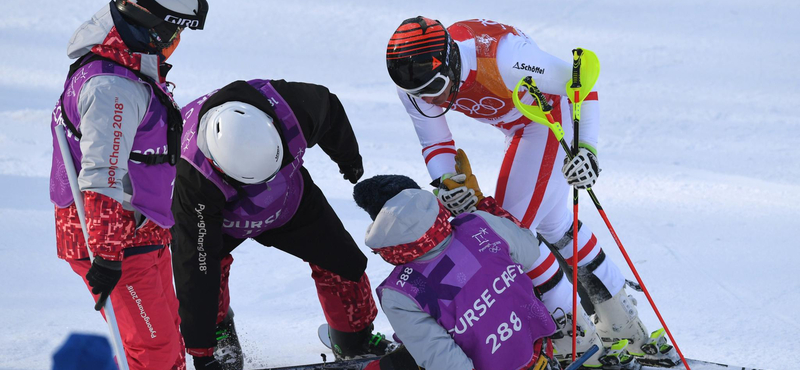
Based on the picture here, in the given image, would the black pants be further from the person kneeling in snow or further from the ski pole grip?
the ski pole grip

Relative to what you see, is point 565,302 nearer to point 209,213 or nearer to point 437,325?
point 437,325

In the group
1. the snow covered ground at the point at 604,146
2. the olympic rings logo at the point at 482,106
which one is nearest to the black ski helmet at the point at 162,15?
the olympic rings logo at the point at 482,106

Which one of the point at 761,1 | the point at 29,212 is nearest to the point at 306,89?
the point at 29,212

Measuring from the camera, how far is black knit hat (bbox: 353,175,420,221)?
2.85m

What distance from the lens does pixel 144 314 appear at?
3000 millimetres

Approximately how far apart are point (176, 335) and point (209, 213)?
1.73ft

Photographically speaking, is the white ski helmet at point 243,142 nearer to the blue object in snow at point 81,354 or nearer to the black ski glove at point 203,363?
the black ski glove at point 203,363

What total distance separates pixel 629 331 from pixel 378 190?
174 centimetres

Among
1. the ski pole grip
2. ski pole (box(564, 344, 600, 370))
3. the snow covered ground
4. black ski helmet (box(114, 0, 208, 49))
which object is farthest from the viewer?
the snow covered ground

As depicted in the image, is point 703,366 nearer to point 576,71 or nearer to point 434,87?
point 576,71

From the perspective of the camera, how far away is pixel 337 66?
360 inches

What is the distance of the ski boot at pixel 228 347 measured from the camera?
389 centimetres

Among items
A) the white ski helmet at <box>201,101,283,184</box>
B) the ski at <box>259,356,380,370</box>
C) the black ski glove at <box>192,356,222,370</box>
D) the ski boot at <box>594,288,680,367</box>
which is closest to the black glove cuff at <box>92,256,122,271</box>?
the white ski helmet at <box>201,101,283,184</box>

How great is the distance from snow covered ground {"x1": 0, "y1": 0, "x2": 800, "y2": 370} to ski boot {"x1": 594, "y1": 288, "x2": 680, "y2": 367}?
36 centimetres
